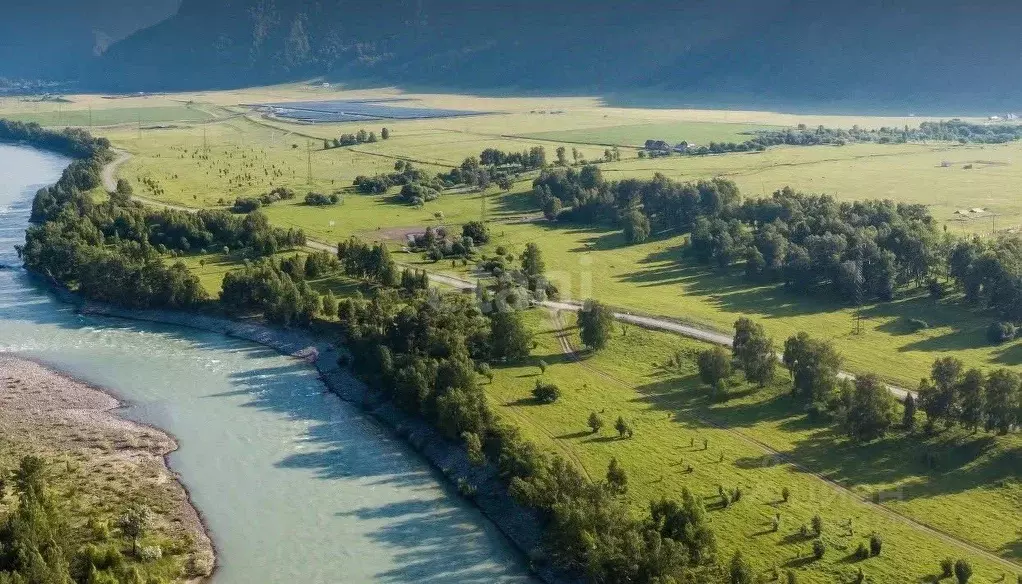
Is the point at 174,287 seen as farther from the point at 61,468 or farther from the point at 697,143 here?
the point at 697,143

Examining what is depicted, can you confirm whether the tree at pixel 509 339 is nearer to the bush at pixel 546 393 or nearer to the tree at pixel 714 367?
the bush at pixel 546 393

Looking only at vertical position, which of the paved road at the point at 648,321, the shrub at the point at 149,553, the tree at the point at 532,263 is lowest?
the shrub at the point at 149,553

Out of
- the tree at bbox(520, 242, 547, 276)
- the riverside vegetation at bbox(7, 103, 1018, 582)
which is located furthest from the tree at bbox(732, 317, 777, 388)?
the tree at bbox(520, 242, 547, 276)

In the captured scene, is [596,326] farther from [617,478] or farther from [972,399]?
[972,399]

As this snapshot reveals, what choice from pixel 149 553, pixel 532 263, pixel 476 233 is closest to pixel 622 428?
pixel 149 553

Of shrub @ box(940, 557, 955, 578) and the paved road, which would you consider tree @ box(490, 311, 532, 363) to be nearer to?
the paved road

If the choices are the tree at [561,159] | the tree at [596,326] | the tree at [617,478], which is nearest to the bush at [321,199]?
the tree at [561,159]
